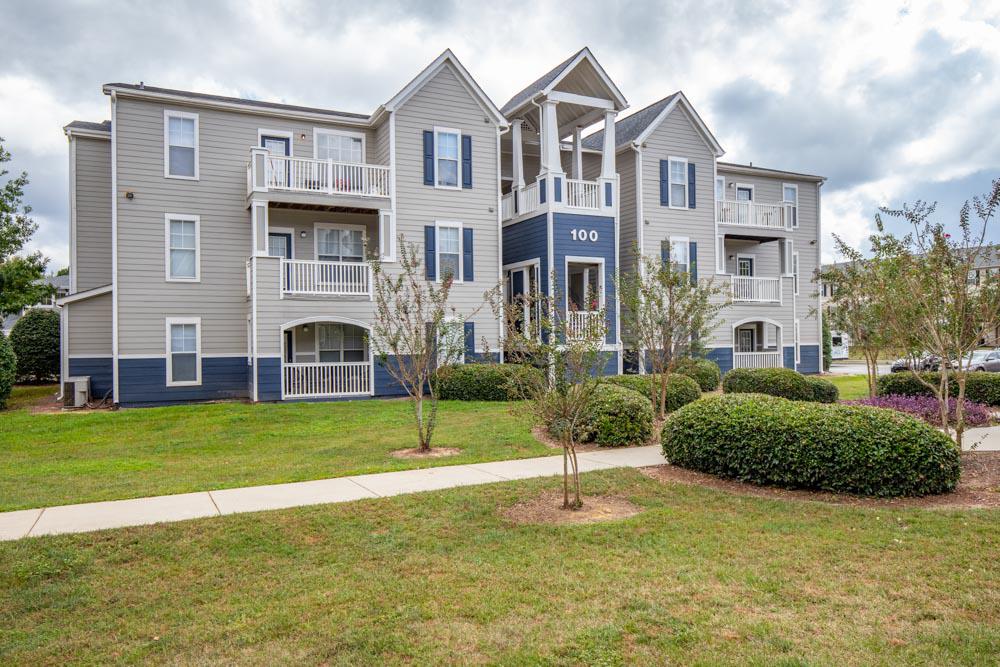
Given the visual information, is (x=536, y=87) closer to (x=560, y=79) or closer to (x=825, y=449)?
(x=560, y=79)

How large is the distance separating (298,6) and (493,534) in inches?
421

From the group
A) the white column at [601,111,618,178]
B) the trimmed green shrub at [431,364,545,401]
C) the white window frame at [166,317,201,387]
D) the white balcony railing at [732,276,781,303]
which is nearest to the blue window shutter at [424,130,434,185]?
the white column at [601,111,618,178]

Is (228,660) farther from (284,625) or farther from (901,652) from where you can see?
(901,652)

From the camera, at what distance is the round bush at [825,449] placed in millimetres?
7719

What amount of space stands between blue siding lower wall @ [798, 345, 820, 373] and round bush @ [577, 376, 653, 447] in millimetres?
19198

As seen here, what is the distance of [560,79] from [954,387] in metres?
13.4

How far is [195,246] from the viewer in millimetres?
19328

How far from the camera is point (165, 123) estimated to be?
62.1 ft

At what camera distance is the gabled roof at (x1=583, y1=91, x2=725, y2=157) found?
23.8m

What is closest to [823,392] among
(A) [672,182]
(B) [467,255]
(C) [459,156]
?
(A) [672,182]

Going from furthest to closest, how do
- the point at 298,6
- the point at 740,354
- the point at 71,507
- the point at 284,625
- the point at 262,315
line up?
the point at 740,354
the point at 262,315
the point at 298,6
the point at 71,507
the point at 284,625

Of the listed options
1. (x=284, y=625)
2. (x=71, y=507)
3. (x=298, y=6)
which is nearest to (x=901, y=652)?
(x=284, y=625)

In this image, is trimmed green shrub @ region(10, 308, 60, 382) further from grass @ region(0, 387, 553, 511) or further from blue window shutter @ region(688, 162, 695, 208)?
blue window shutter @ region(688, 162, 695, 208)

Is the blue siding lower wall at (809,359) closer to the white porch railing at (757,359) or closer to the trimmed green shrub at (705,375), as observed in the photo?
the white porch railing at (757,359)
